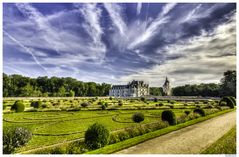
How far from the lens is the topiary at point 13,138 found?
8.52 m

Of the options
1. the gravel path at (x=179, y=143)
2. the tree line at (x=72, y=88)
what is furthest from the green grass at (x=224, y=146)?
the tree line at (x=72, y=88)

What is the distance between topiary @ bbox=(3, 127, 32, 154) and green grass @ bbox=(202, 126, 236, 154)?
20.3 feet

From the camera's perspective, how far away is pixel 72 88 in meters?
57.1

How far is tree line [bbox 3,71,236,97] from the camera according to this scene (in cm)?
3495

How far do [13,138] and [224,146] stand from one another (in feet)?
24.6

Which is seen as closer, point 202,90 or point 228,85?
point 228,85

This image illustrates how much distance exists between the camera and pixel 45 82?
5309cm

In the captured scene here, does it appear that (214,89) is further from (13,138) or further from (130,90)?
(13,138)

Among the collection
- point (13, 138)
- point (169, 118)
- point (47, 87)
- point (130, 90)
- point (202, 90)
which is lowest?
point (169, 118)

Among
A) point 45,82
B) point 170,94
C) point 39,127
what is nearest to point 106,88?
point 45,82

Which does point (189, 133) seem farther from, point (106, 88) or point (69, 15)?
point (106, 88)

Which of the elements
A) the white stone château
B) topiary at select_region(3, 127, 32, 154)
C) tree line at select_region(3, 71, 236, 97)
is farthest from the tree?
topiary at select_region(3, 127, 32, 154)

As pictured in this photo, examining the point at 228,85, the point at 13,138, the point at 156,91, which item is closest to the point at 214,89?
the point at 228,85

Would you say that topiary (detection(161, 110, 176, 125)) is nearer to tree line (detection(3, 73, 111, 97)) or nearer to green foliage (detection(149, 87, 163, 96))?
green foliage (detection(149, 87, 163, 96))
